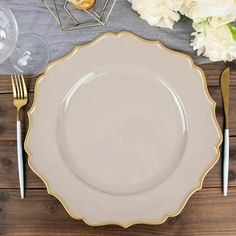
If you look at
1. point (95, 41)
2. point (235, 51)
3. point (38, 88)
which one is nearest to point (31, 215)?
point (38, 88)

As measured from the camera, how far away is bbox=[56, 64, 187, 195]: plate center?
665 millimetres

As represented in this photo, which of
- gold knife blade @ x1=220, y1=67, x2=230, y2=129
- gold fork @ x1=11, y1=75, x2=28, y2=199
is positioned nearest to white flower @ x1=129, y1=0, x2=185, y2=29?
gold knife blade @ x1=220, y1=67, x2=230, y2=129

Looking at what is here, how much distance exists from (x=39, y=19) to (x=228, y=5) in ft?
1.11

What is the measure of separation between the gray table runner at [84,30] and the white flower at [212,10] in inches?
3.0

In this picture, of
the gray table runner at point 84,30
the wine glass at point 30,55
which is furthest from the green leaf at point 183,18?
the wine glass at point 30,55

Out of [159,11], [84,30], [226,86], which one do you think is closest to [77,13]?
[84,30]

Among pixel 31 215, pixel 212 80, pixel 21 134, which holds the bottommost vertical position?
pixel 31 215

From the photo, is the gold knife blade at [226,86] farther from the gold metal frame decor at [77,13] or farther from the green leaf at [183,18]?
the gold metal frame decor at [77,13]

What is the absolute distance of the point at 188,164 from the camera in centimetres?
65

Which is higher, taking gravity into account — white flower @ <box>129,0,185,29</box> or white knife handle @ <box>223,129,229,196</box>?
white flower @ <box>129,0,185,29</box>

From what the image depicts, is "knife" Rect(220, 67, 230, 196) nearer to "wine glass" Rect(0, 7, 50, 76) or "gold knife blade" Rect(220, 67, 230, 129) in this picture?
"gold knife blade" Rect(220, 67, 230, 129)

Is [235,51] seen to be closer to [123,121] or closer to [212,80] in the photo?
[212,80]

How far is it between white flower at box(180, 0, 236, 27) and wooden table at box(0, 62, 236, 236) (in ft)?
0.35

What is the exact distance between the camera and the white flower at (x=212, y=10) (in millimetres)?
527
